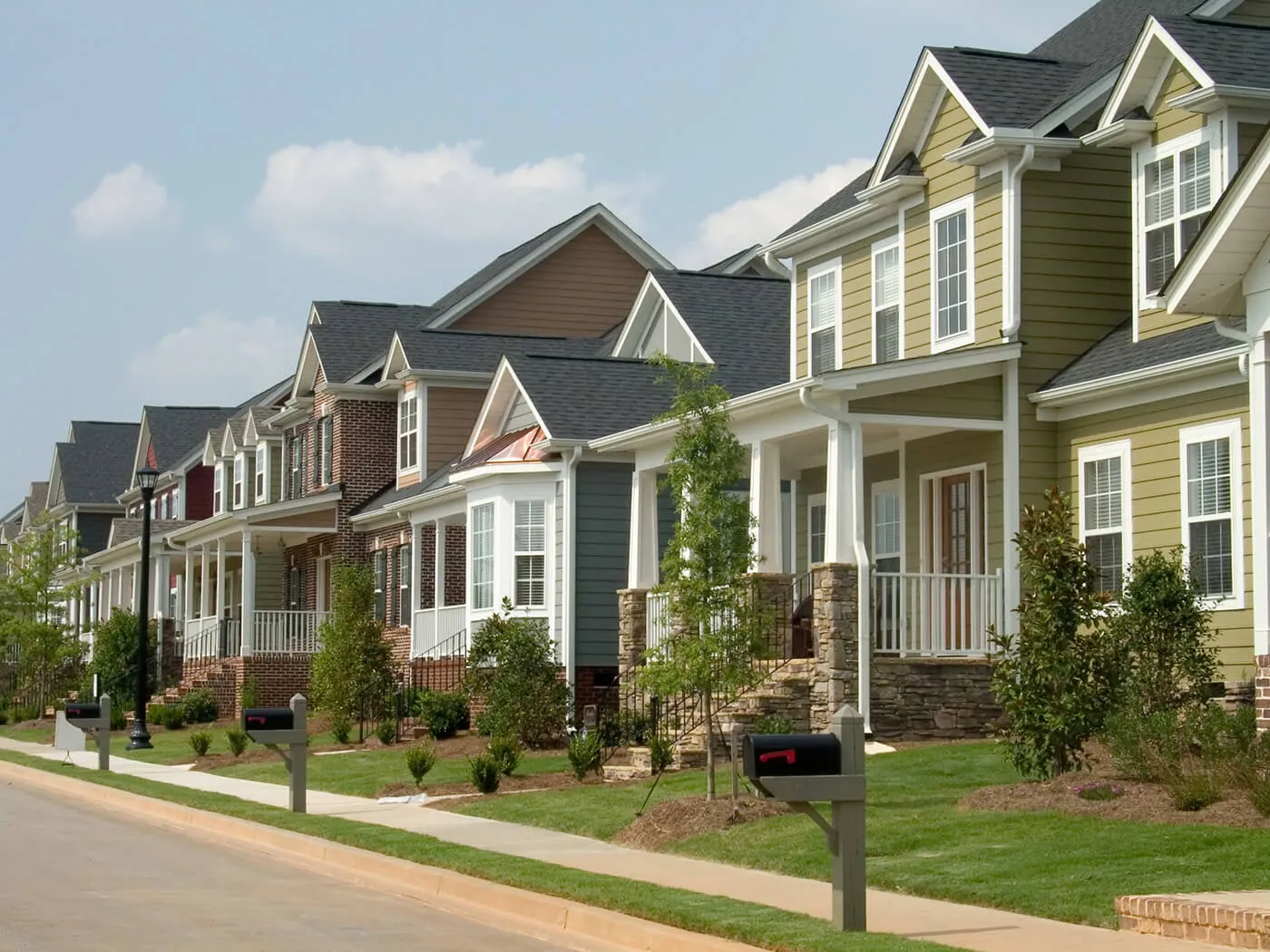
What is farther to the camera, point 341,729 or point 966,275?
point 341,729

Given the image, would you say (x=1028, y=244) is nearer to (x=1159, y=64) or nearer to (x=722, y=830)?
(x=1159, y=64)

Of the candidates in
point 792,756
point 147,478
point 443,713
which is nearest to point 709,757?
point 792,756

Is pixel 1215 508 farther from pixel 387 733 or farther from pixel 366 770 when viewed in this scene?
pixel 387 733

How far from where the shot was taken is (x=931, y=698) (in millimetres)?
21000

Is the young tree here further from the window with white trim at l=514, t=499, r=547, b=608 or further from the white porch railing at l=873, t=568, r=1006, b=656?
the window with white trim at l=514, t=499, r=547, b=608

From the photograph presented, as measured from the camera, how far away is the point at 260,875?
14609 millimetres

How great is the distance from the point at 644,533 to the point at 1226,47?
9.97 m

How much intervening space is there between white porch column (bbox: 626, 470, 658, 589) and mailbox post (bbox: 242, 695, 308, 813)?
21.9ft

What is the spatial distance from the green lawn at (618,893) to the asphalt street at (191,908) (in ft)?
2.33

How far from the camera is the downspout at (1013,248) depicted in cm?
2142

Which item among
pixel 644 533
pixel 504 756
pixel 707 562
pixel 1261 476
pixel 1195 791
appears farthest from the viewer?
pixel 644 533

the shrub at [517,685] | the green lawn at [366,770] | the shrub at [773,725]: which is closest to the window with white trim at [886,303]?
the shrub at [773,725]

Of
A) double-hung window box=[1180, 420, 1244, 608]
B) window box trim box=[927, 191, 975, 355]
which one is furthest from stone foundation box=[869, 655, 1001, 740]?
window box trim box=[927, 191, 975, 355]

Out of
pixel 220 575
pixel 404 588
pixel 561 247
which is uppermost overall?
pixel 561 247
